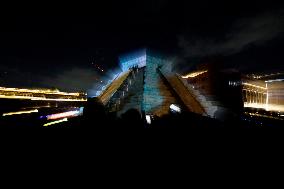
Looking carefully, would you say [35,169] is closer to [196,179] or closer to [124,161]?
[124,161]

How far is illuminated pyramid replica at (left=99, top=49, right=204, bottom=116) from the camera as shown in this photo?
490 inches

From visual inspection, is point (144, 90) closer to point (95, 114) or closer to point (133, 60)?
point (95, 114)

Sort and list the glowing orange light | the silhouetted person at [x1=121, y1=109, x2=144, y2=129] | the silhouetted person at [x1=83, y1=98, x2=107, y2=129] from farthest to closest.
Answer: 1. the glowing orange light
2. the silhouetted person at [x1=83, y1=98, x2=107, y2=129]
3. the silhouetted person at [x1=121, y1=109, x2=144, y2=129]

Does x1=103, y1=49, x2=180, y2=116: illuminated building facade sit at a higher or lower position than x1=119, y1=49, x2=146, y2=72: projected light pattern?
lower

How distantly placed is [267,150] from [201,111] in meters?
8.89

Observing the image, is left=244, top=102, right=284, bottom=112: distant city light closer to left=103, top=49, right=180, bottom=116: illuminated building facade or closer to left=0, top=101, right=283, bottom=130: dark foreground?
left=103, top=49, right=180, bottom=116: illuminated building facade

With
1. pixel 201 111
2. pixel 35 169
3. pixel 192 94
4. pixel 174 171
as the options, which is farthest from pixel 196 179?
pixel 192 94

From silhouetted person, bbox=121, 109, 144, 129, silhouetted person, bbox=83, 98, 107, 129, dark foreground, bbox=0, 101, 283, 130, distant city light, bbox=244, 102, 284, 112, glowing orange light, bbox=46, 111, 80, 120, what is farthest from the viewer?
distant city light, bbox=244, 102, 284, 112

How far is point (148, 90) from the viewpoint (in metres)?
13.1

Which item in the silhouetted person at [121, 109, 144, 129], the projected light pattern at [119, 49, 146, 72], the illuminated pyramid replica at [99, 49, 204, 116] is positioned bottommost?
the silhouetted person at [121, 109, 144, 129]

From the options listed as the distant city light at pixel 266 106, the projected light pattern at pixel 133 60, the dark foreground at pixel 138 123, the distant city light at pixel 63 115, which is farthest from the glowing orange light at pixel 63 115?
the distant city light at pixel 266 106

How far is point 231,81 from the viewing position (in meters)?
23.6

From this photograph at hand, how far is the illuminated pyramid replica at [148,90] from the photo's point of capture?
12445mm

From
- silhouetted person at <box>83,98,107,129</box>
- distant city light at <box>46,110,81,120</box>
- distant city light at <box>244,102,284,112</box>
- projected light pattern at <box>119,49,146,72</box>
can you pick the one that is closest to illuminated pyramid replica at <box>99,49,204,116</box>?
projected light pattern at <box>119,49,146,72</box>
